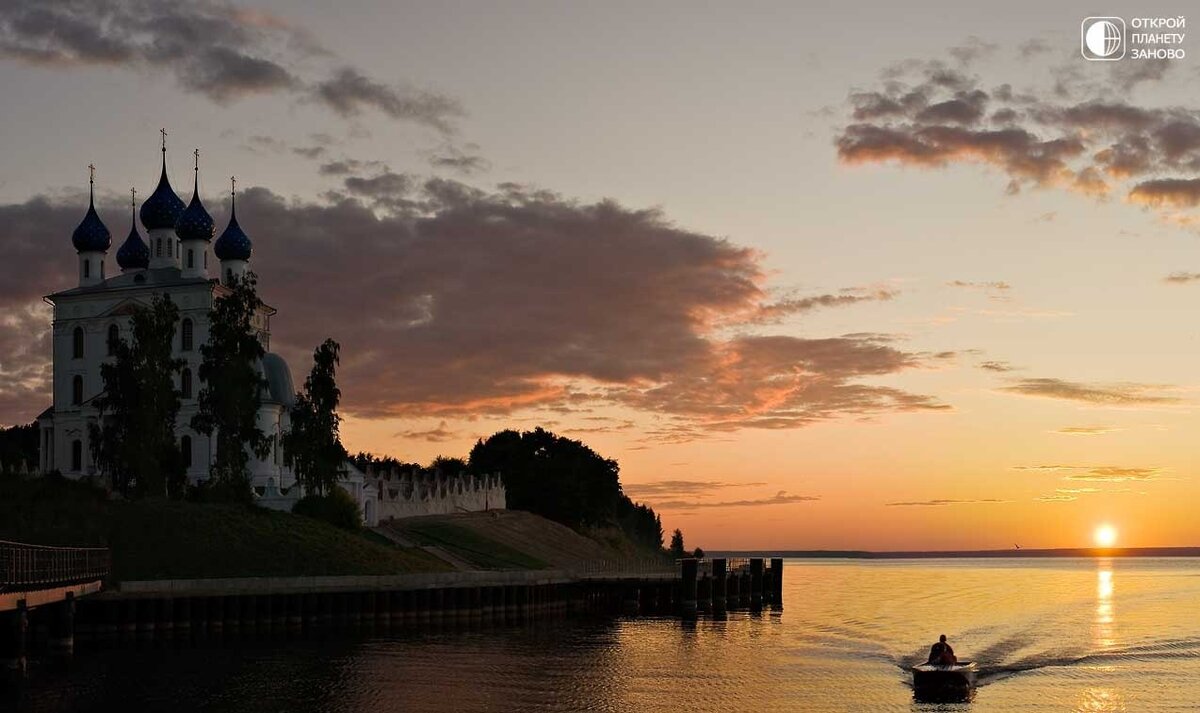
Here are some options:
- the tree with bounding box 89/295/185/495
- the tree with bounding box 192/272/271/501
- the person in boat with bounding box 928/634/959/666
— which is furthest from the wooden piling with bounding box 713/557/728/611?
the person in boat with bounding box 928/634/959/666

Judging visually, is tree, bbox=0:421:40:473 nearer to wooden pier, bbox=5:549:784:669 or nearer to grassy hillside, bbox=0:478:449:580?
grassy hillside, bbox=0:478:449:580

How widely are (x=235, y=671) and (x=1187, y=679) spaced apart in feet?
160

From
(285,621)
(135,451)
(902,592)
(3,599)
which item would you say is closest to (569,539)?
(902,592)

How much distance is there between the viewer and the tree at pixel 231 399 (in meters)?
111

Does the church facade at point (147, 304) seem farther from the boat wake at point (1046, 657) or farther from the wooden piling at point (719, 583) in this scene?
the boat wake at point (1046, 657)

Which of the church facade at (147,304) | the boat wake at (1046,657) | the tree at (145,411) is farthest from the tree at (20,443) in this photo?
the boat wake at (1046,657)

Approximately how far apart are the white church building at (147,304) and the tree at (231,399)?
15085 millimetres

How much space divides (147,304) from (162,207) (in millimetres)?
10211

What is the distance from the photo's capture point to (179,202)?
139000 mm

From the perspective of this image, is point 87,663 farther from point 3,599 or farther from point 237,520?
point 237,520

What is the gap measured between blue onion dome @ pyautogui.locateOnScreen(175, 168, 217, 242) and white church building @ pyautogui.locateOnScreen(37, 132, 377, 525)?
10 centimetres

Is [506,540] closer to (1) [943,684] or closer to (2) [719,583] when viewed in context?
(2) [719,583]

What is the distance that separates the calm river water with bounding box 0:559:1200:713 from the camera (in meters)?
60.3

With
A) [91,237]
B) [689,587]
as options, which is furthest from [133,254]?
[689,587]
